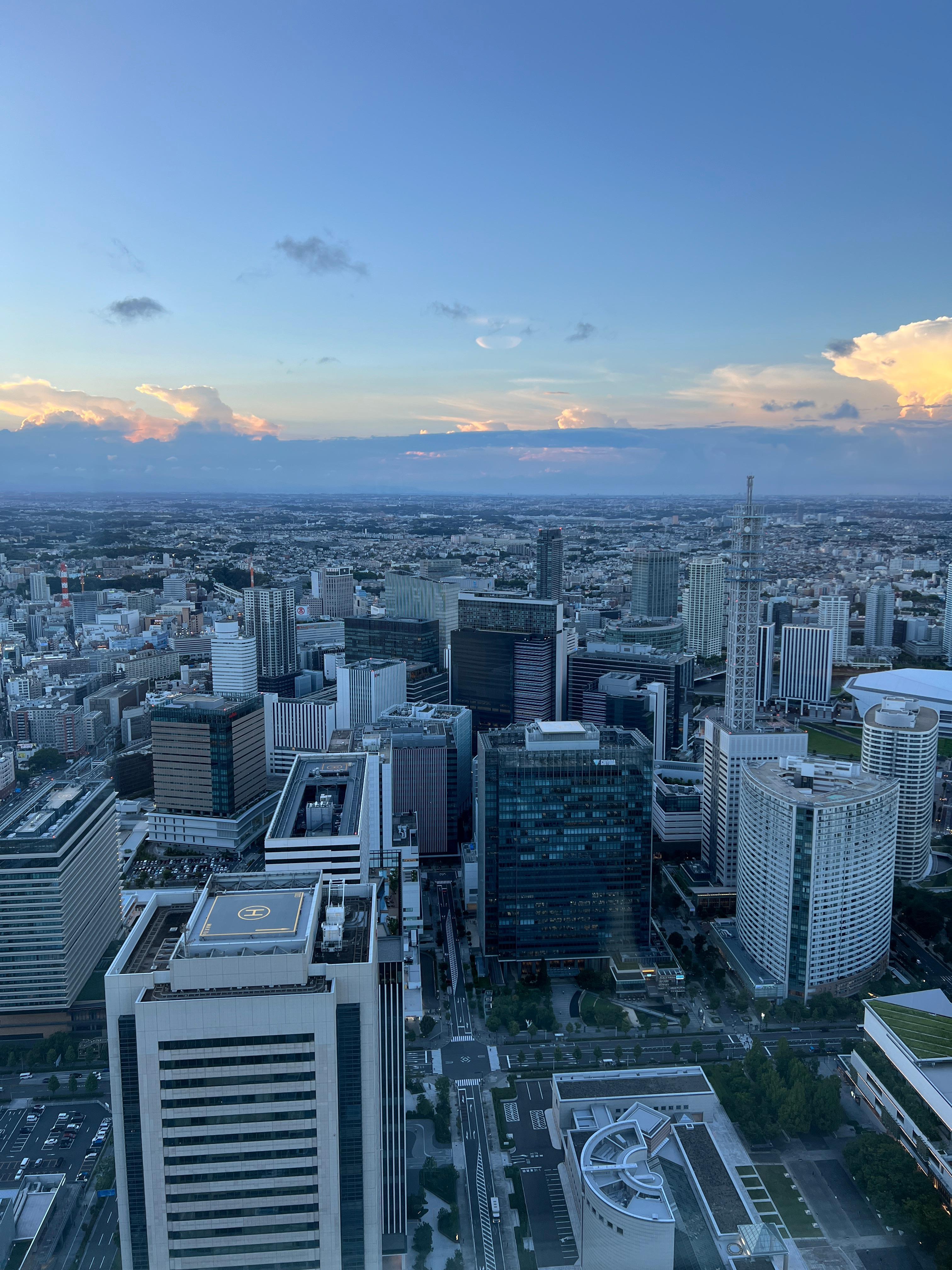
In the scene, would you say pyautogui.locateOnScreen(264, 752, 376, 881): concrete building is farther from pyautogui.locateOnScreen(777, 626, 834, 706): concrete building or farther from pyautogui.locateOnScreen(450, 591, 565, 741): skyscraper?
Answer: pyautogui.locateOnScreen(777, 626, 834, 706): concrete building

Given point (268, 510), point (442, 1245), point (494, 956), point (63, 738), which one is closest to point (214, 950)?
point (442, 1245)

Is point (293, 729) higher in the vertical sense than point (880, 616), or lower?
lower

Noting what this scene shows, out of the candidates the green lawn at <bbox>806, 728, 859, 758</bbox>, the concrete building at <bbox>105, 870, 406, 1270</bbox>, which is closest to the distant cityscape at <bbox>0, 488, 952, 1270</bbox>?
the concrete building at <bbox>105, 870, 406, 1270</bbox>

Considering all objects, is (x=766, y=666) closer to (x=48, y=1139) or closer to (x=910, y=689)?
(x=910, y=689)

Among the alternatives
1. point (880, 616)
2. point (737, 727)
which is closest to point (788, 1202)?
point (737, 727)

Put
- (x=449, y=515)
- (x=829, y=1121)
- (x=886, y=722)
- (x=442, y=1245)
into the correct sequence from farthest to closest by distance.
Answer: (x=449, y=515)
(x=886, y=722)
(x=829, y=1121)
(x=442, y=1245)

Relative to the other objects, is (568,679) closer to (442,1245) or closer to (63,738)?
(63,738)
